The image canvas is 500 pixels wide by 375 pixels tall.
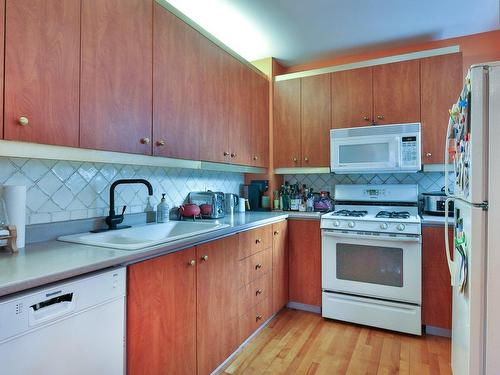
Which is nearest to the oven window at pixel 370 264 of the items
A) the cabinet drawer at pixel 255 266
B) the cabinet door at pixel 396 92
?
the cabinet drawer at pixel 255 266

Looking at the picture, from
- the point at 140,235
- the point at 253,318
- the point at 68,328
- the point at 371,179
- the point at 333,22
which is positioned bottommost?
the point at 253,318

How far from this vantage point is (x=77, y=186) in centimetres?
166

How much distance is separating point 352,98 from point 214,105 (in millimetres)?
1345

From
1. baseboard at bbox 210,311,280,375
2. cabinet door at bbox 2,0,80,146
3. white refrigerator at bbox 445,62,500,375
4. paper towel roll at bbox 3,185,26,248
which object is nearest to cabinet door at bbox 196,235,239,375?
baseboard at bbox 210,311,280,375

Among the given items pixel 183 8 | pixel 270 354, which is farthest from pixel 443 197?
pixel 183 8

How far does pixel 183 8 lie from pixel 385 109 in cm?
185

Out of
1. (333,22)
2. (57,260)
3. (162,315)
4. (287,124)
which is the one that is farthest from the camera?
(287,124)

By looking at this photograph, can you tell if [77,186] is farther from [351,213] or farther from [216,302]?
[351,213]

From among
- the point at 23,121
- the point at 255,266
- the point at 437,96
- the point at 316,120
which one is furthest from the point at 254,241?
the point at 437,96

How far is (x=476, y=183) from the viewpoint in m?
1.18

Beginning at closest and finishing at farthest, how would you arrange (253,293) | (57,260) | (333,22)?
(57,260) < (253,293) < (333,22)

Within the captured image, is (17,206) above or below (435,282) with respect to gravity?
above

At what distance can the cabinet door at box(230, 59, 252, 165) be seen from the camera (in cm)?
249

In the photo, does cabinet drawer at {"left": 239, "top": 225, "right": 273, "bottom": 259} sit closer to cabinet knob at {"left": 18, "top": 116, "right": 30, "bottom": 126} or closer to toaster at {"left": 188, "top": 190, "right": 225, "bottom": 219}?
toaster at {"left": 188, "top": 190, "right": 225, "bottom": 219}
